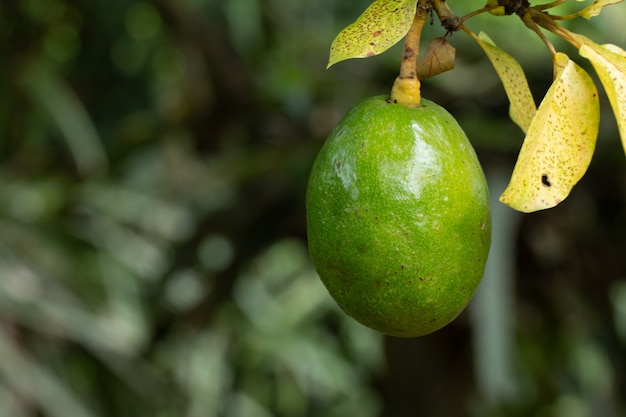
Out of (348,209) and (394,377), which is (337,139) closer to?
(348,209)

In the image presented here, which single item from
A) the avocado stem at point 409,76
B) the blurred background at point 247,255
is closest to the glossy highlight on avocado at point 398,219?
the avocado stem at point 409,76

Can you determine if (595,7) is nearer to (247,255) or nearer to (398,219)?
(398,219)

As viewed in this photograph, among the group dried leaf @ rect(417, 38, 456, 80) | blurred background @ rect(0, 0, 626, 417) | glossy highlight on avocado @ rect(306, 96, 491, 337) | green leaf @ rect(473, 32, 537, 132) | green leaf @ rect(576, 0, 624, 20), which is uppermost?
green leaf @ rect(576, 0, 624, 20)

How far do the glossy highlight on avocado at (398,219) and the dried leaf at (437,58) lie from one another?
0.08 feet

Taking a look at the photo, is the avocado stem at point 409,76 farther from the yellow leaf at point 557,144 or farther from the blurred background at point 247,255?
the blurred background at point 247,255

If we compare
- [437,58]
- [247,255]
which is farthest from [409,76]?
[247,255]

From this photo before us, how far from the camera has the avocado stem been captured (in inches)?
18.7

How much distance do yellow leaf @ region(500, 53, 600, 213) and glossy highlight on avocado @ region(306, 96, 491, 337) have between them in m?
0.05

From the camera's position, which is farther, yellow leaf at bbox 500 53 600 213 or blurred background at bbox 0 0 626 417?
blurred background at bbox 0 0 626 417

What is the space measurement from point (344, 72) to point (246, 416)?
100cm

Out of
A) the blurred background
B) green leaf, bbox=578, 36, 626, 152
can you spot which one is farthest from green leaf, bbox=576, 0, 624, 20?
the blurred background

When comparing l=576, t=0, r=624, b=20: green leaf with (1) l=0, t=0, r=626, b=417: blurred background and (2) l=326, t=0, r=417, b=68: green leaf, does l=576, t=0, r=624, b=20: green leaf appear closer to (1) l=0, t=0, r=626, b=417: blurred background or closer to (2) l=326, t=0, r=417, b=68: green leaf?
(2) l=326, t=0, r=417, b=68: green leaf

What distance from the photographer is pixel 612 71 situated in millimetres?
431

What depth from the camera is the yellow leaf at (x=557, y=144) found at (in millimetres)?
420
